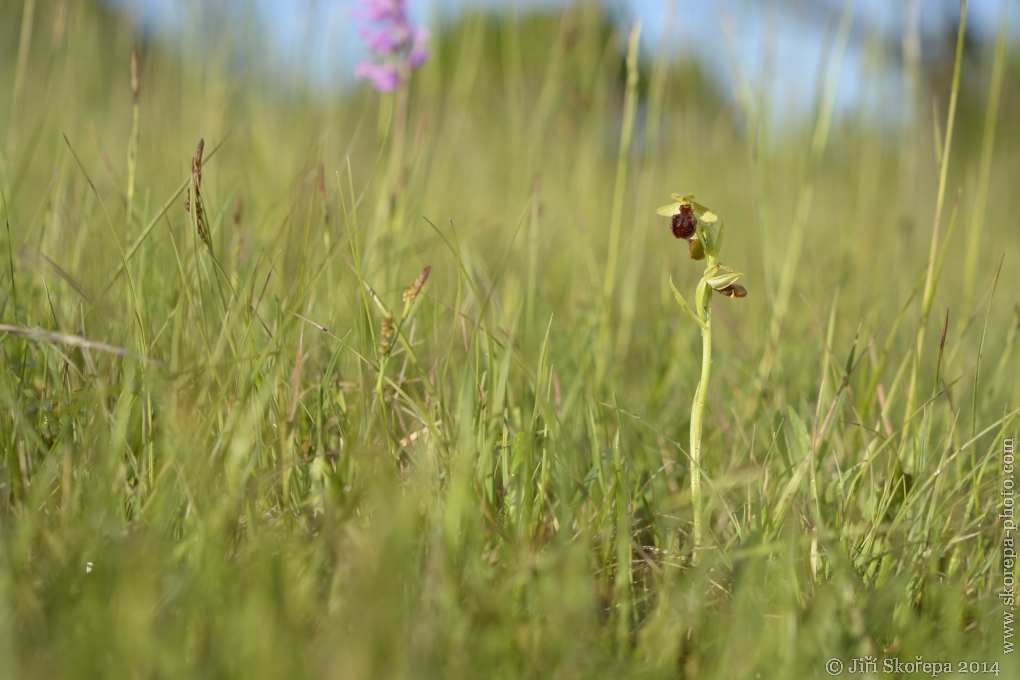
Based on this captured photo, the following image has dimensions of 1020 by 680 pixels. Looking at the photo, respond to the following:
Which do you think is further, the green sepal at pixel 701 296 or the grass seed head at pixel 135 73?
the grass seed head at pixel 135 73

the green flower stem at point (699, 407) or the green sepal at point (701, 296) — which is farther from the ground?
the green sepal at point (701, 296)

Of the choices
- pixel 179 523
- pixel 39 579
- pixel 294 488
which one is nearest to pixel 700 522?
pixel 294 488

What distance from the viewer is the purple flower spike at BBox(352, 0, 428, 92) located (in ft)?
5.90

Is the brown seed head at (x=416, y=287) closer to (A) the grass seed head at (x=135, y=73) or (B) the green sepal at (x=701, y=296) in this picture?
(B) the green sepal at (x=701, y=296)

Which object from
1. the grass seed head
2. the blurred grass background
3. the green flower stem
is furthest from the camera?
the grass seed head

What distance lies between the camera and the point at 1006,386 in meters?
1.61

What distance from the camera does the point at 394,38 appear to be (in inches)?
71.0

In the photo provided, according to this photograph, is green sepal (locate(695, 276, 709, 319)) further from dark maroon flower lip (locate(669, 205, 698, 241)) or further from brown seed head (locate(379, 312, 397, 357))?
brown seed head (locate(379, 312, 397, 357))

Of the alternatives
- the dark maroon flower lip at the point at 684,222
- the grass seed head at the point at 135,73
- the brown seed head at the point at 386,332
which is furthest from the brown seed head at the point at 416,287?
the grass seed head at the point at 135,73

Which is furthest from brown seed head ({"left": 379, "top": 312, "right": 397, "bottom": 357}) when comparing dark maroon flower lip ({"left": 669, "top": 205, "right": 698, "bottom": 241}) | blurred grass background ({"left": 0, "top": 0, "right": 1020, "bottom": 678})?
dark maroon flower lip ({"left": 669, "top": 205, "right": 698, "bottom": 241})

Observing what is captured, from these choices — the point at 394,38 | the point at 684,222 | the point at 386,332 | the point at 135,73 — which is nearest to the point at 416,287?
the point at 386,332

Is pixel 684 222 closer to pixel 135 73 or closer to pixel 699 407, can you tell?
pixel 699 407

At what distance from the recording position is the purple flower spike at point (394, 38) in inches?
70.7

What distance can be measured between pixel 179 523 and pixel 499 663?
0.43 m
